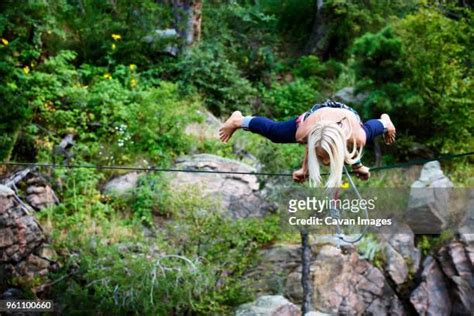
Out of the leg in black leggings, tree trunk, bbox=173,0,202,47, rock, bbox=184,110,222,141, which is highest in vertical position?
tree trunk, bbox=173,0,202,47

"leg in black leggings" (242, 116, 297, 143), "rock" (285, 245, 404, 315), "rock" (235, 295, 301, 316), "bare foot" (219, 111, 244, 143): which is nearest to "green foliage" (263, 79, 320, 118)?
"rock" (285, 245, 404, 315)

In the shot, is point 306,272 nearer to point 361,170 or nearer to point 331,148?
point 361,170

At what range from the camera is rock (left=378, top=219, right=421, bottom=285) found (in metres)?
6.21

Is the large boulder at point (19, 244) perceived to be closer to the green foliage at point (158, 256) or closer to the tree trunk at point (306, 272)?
the green foliage at point (158, 256)

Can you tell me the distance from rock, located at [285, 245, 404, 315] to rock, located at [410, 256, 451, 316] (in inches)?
7.3

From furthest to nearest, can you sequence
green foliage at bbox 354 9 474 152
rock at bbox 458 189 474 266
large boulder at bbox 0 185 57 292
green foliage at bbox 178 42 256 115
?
1. green foliage at bbox 178 42 256 115
2. green foliage at bbox 354 9 474 152
3. rock at bbox 458 189 474 266
4. large boulder at bbox 0 185 57 292

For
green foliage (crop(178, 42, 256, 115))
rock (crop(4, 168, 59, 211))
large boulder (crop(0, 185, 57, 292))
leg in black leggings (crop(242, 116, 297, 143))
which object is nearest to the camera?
leg in black leggings (crop(242, 116, 297, 143))

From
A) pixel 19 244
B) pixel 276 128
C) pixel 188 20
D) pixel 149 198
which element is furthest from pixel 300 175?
pixel 188 20

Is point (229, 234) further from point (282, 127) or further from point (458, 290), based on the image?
point (282, 127)

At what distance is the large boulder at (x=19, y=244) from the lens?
566 centimetres

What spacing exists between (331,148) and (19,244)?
392 cm

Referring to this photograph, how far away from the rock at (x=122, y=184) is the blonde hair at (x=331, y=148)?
4.14 m

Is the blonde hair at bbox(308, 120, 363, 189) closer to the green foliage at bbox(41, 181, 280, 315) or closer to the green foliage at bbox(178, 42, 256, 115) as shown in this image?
the green foliage at bbox(41, 181, 280, 315)

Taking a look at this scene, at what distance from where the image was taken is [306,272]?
5.72m
